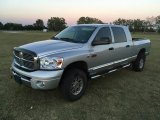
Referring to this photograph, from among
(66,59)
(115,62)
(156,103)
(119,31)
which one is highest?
(119,31)

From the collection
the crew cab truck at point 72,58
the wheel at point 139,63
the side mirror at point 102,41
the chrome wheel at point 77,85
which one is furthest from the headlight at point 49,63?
the wheel at point 139,63

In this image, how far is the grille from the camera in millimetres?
4598

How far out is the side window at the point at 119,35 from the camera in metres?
6.50

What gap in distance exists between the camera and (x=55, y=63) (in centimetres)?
456

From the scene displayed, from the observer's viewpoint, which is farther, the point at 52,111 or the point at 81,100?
the point at 81,100

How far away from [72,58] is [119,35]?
2.51 metres

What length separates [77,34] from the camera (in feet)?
19.5

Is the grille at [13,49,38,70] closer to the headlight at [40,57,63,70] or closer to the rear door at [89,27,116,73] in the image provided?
the headlight at [40,57,63,70]

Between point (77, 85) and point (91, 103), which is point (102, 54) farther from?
point (91, 103)

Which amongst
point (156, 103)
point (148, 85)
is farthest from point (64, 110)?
point (148, 85)

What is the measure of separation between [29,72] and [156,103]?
3161 mm

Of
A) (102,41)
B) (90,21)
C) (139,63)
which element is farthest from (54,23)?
(102,41)

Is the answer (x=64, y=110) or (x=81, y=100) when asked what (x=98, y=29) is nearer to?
(x=81, y=100)

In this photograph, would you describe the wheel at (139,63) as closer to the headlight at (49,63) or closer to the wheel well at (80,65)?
the wheel well at (80,65)
